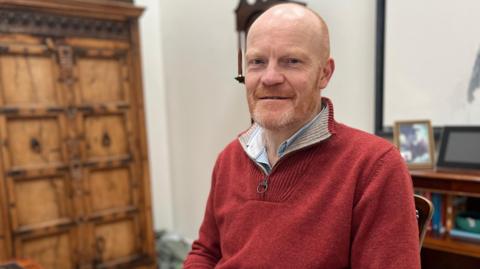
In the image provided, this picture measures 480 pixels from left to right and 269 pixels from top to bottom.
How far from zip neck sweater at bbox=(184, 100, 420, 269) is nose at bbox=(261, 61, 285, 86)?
173 mm

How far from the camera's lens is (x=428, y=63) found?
168 cm

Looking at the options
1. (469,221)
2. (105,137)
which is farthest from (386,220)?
(105,137)

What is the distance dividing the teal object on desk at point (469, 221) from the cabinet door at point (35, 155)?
2.12 m

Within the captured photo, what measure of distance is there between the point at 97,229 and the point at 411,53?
2.15 meters

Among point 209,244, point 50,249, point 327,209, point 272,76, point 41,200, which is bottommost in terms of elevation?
point 50,249

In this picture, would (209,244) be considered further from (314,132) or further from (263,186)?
(314,132)

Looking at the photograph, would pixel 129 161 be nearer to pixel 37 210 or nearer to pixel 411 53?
pixel 37 210

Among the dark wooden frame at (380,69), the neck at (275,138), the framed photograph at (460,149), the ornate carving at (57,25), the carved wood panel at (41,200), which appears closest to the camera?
the neck at (275,138)

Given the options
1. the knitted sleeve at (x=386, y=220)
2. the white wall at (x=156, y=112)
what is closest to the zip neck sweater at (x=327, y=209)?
the knitted sleeve at (x=386, y=220)

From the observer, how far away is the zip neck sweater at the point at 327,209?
836mm

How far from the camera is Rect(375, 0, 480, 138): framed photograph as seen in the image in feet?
5.15

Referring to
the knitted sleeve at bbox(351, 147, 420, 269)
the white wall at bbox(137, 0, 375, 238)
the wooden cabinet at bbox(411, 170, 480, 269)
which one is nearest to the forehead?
the knitted sleeve at bbox(351, 147, 420, 269)

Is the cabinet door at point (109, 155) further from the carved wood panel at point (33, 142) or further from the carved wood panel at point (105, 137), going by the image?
the carved wood panel at point (33, 142)

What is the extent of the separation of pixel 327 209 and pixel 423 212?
11.0 inches
